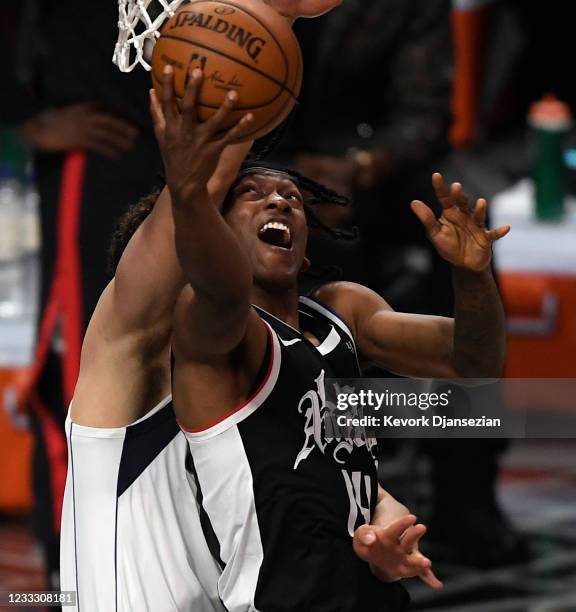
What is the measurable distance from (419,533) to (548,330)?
11.4 ft

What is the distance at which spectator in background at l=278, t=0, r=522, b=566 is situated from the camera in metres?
4.43

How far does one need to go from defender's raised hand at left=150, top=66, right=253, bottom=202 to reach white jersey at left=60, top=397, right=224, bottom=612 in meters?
0.53

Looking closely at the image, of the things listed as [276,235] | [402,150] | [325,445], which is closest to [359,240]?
[276,235]

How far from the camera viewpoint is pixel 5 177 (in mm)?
5629

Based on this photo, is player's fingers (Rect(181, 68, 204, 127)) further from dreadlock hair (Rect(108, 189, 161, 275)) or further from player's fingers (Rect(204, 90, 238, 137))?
dreadlock hair (Rect(108, 189, 161, 275))

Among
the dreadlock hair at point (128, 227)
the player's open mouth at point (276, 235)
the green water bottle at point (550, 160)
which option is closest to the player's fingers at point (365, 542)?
the player's open mouth at point (276, 235)

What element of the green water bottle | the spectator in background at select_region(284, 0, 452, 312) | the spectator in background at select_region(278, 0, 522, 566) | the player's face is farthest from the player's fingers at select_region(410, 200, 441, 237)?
the green water bottle

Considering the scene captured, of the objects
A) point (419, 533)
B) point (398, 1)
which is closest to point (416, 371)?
point (419, 533)

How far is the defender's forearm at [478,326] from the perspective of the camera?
93.0 inches

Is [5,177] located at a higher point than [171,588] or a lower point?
higher

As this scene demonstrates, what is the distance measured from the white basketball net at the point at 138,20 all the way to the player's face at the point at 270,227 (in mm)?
262

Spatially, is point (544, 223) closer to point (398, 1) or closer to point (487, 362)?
point (398, 1)

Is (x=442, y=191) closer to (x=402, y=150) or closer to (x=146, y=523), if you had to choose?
(x=146, y=523)

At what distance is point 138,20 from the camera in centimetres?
243
